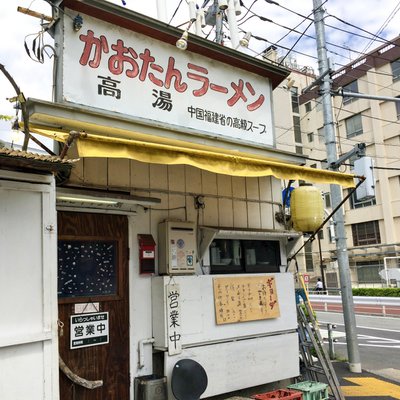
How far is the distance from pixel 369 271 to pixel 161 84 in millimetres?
35240

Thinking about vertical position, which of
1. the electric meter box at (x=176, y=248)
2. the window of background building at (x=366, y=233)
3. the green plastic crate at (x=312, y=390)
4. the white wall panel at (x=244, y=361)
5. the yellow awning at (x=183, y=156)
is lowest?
the green plastic crate at (x=312, y=390)

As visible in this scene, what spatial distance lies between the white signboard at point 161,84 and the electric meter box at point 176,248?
1634 mm

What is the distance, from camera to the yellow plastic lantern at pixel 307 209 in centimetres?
765

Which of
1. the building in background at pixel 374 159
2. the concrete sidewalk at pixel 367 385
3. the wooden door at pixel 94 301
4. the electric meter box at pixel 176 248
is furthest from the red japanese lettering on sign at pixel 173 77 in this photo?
the building in background at pixel 374 159

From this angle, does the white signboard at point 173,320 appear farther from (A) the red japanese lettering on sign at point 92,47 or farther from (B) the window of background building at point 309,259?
(B) the window of background building at point 309,259

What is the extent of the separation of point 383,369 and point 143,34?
9.44 m

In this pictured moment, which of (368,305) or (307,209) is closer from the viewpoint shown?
(307,209)

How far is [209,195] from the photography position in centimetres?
707

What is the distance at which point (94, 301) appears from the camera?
220 inches

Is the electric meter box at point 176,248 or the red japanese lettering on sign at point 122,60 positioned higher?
the red japanese lettering on sign at point 122,60

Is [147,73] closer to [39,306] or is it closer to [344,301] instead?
[39,306]

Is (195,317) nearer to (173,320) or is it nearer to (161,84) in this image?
(173,320)

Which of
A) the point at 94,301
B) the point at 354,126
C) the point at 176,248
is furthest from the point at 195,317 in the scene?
the point at 354,126

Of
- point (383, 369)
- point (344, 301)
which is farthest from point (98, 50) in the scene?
point (383, 369)
